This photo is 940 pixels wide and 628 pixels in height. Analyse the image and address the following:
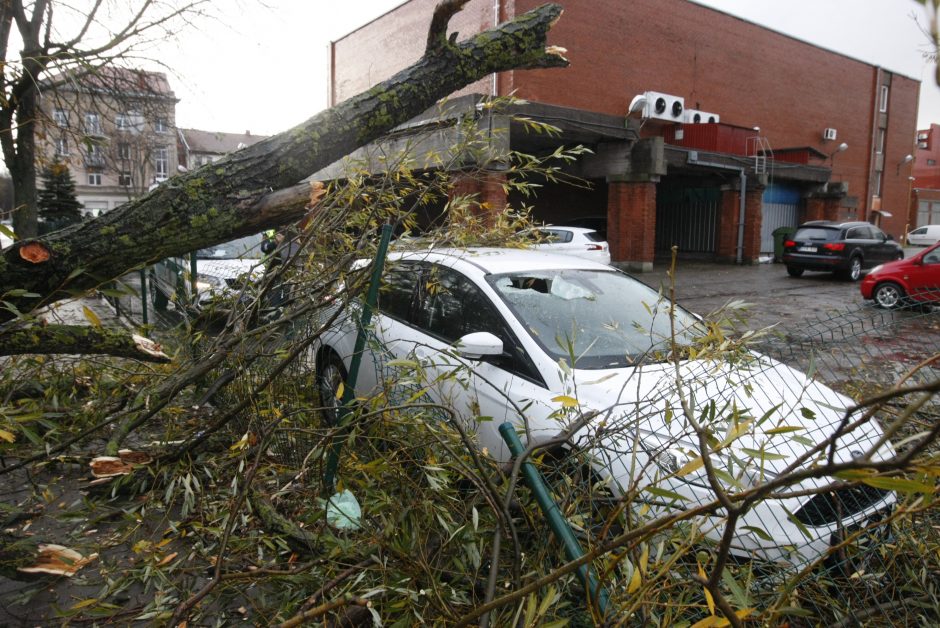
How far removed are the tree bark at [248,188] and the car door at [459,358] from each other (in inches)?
41.8

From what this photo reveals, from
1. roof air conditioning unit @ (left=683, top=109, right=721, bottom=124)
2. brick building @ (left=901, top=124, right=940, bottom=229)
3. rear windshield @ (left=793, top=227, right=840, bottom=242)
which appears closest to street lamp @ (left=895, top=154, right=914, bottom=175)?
brick building @ (left=901, top=124, right=940, bottom=229)

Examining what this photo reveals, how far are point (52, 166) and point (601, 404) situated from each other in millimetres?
8827

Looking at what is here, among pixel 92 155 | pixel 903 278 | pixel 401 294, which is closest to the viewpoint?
pixel 401 294

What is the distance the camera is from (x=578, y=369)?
11.0ft

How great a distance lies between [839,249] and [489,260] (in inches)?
664

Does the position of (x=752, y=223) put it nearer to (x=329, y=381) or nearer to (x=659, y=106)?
(x=659, y=106)

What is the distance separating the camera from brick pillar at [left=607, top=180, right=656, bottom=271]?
18422mm

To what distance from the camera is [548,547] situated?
74.2 inches

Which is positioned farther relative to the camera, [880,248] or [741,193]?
[741,193]

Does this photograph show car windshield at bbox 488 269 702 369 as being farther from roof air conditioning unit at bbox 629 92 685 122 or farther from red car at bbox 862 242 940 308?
roof air conditioning unit at bbox 629 92 685 122

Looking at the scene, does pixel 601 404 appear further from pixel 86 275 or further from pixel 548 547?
pixel 86 275

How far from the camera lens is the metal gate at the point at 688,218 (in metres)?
24.8

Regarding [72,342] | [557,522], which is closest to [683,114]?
[72,342]

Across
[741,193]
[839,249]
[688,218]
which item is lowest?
[839,249]
